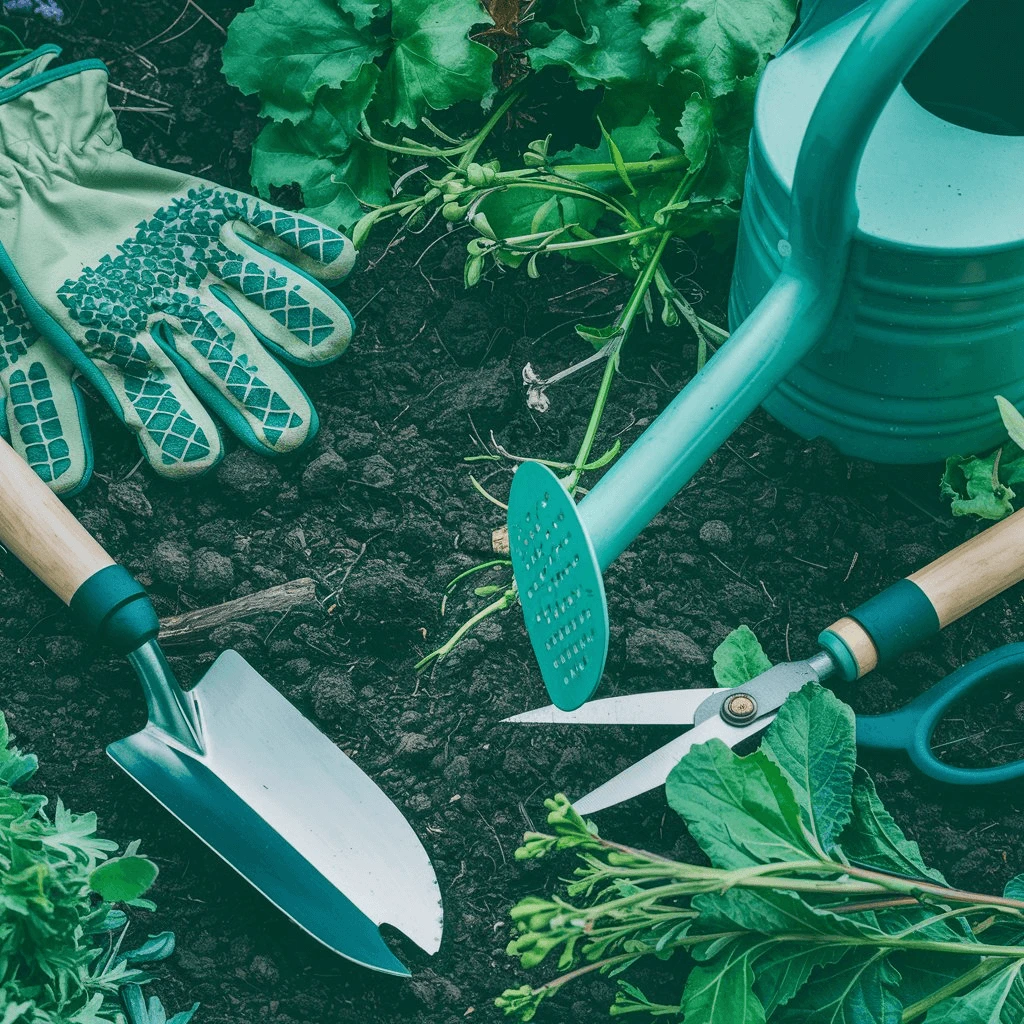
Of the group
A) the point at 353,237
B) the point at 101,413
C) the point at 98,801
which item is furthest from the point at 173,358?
A: the point at 98,801

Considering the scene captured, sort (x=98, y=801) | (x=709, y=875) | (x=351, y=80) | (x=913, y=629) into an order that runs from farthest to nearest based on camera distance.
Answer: (x=351, y=80)
(x=98, y=801)
(x=913, y=629)
(x=709, y=875)

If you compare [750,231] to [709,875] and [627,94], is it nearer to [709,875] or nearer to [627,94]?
[627,94]

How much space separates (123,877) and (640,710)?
567 mm

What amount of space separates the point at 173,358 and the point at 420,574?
44cm

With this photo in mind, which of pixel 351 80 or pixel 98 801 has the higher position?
pixel 351 80

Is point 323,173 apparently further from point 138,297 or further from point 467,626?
point 467,626

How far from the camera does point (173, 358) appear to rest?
1.48 meters

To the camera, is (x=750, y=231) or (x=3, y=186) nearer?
(x=750, y=231)

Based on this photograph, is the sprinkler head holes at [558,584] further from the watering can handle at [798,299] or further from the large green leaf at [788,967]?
the large green leaf at [788,967]

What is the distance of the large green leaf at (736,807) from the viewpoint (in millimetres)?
1035

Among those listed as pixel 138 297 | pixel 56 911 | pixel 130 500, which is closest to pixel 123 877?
pixel 56 911

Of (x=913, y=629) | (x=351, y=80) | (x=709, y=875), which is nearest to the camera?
(x=709, y=875)

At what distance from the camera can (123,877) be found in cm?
104

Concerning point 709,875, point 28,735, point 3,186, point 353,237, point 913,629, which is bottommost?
point 913,629
